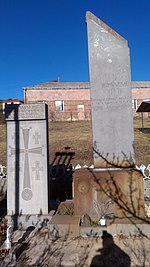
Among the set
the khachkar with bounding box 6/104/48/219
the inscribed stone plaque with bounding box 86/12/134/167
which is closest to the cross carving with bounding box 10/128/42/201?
the khachkar with bounding box 6/104/48/219

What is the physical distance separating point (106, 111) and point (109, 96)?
0.35 m

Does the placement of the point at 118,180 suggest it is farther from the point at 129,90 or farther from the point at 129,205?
the point at 129,90

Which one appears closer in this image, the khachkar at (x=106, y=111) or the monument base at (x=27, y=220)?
the khachkar at (x=106, y=111)

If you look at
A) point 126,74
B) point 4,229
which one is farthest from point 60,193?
point 126,74

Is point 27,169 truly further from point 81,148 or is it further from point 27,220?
point 81,148

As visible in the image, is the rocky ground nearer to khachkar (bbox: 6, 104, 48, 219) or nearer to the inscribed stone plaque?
khachkar (bbox: 6, 104, 48, 219)

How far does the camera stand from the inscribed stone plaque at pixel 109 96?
515cm

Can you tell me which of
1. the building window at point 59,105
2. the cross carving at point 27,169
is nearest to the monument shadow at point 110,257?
the cross carving at point 27,169

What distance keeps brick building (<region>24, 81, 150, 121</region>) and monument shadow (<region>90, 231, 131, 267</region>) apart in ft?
79.8

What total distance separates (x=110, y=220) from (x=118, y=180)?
0.79 m

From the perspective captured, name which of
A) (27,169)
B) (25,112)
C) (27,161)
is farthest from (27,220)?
(25,112)

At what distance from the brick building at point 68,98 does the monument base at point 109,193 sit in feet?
76.5

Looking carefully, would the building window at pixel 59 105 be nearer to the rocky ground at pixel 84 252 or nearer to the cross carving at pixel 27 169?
the cross carving at pixel 27 169

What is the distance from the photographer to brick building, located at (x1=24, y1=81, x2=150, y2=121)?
27.4 meters
